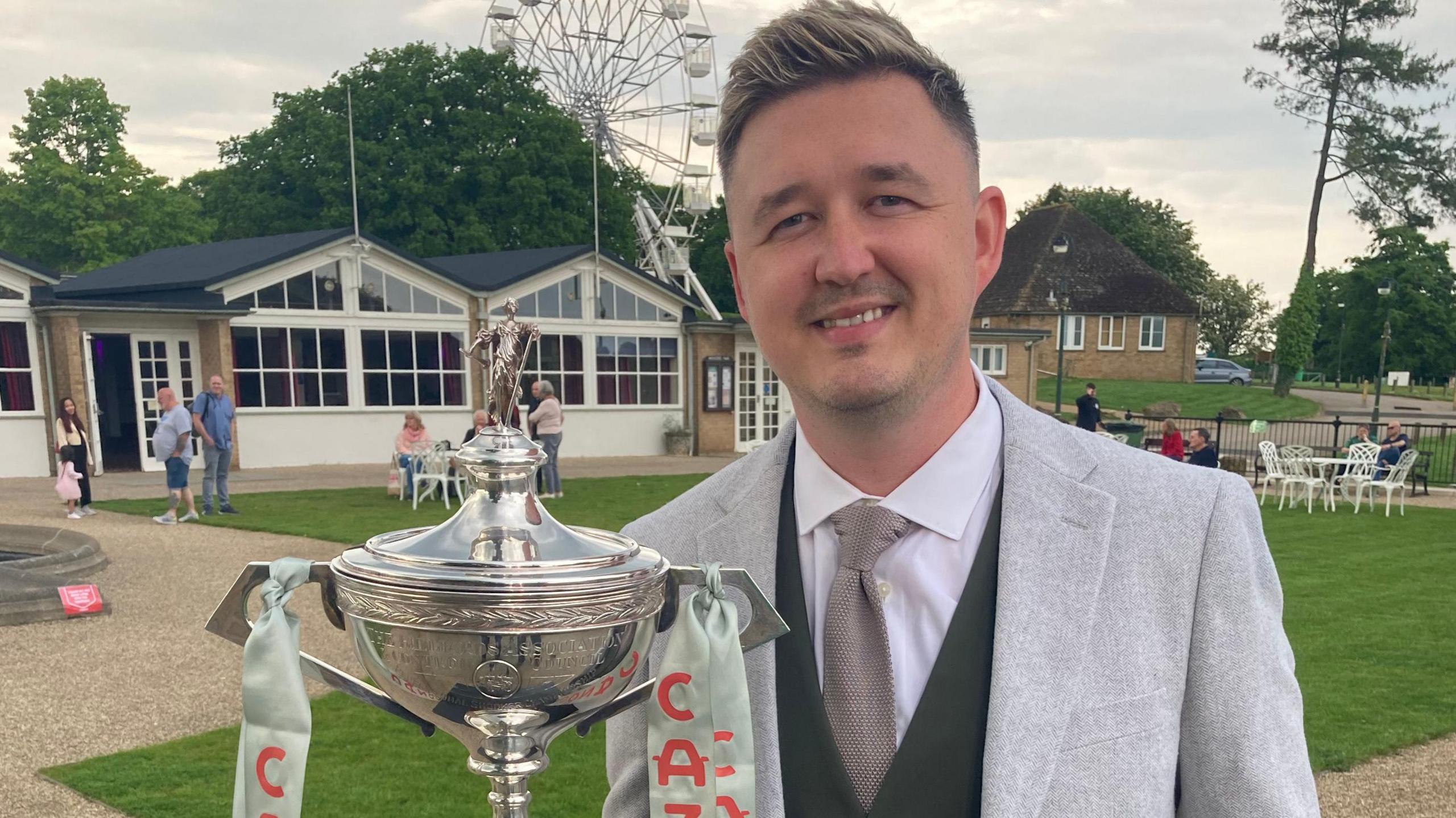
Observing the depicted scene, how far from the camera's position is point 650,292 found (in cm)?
2266

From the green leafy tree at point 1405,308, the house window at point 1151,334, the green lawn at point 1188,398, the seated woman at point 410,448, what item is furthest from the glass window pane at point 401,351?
the green leafy tree at point 1405,308

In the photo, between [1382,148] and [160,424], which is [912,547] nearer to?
[160,424]

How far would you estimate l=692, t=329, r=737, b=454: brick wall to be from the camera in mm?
23188

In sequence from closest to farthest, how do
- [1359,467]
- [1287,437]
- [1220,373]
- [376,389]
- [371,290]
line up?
[1359,467] → [371,290] → [376,389] → [1287,437] → [1220,373]

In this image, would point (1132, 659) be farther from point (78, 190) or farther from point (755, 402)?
point (78, 190)

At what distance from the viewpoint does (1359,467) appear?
16.6m

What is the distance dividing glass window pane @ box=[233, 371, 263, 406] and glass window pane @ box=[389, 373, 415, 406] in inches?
94.5

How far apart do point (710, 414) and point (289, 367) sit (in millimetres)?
8959

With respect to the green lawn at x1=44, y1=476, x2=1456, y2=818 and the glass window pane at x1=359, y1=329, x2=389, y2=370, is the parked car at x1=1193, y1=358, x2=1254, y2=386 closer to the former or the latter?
the glass window pane at x1=359, y1=329, x2=389, y2=370

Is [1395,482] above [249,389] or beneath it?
beneath

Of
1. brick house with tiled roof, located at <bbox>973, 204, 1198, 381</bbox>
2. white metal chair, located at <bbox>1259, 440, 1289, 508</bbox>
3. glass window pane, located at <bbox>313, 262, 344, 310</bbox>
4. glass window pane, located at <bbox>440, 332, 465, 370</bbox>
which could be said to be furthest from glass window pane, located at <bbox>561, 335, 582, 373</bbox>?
brick house with tiled roof, located at <bbox>973, 204, 1198, 381</bbox>

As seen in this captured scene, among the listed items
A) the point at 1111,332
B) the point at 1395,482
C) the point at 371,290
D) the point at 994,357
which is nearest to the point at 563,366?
the point at 371,290

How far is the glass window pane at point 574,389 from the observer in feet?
71.2

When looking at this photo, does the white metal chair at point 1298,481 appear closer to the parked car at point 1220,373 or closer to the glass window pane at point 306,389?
the glass window pane at point 306,389
